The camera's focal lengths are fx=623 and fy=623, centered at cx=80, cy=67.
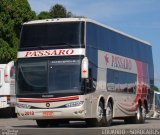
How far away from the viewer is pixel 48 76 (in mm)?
23219

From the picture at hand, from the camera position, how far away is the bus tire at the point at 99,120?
24.4 metres

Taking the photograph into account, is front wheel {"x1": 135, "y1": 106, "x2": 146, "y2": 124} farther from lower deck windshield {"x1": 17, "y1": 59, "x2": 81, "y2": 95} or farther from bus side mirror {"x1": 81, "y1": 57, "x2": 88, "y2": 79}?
bus side mirror {"x1": 81, "y1": 57, "x2": 88, "y2": 79}

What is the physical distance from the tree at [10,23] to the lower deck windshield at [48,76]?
63.0ft

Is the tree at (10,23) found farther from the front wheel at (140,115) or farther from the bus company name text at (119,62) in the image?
the bus company name text at (119,62)

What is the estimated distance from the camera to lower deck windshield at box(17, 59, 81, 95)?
2288cm

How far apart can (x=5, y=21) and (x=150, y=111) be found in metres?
16.0

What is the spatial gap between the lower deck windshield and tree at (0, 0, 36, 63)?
756 inches

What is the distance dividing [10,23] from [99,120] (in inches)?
852

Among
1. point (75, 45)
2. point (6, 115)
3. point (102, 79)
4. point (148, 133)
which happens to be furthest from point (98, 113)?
point (6, 115)

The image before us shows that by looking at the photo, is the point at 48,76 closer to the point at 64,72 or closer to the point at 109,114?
the point at 64,72

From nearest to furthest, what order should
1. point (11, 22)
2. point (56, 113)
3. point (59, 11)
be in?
1. point (56, 113)
2. point (11, 22)
3. point (59, 11)

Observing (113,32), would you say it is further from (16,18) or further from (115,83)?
(16,18)

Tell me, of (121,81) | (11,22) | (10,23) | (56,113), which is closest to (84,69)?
(56,113)

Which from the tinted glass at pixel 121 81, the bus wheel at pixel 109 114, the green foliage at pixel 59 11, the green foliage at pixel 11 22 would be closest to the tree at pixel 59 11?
the green foliage at pixel 59 11
